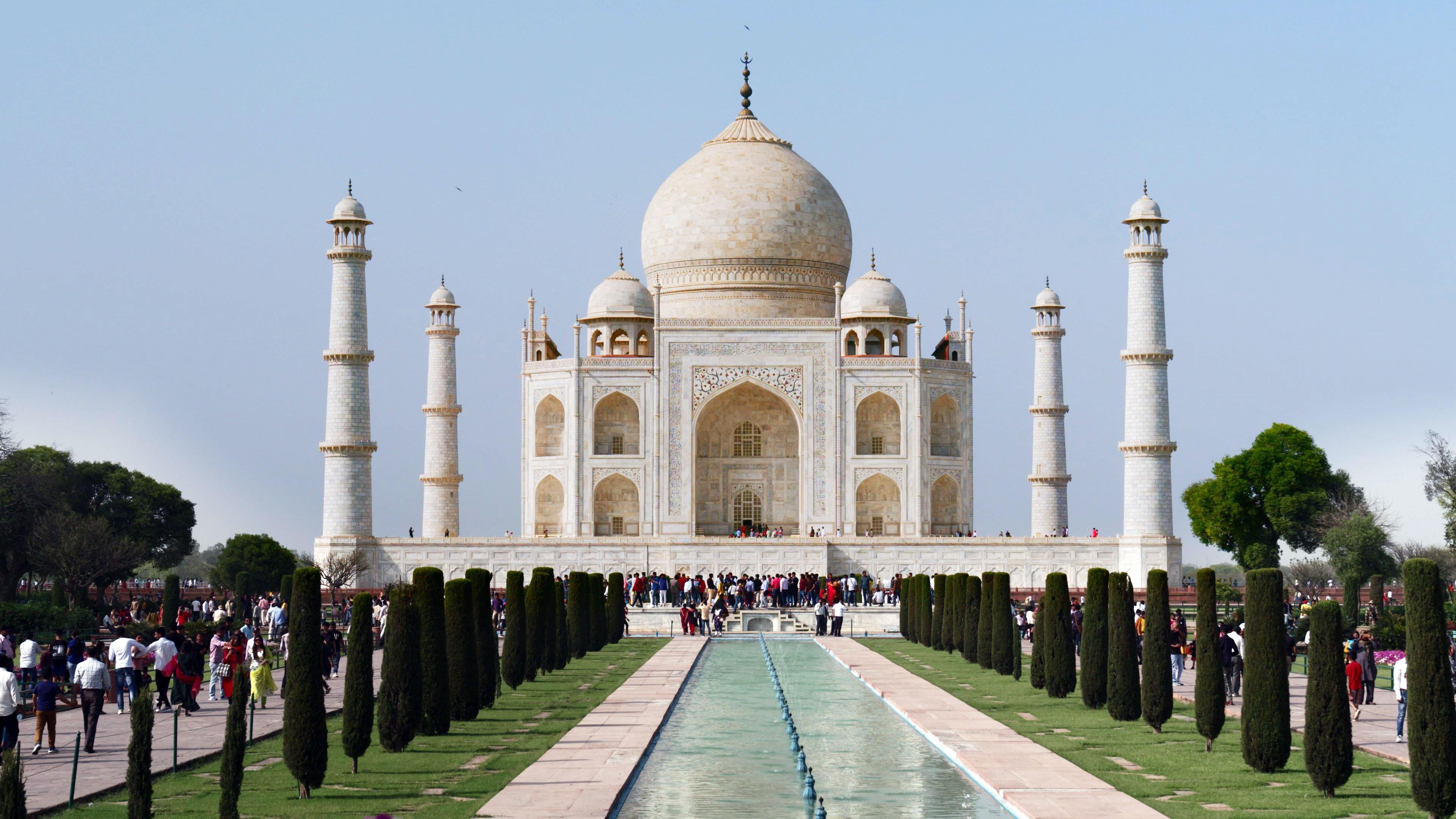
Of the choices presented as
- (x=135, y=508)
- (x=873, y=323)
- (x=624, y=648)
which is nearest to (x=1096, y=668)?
(x=624, y=648)

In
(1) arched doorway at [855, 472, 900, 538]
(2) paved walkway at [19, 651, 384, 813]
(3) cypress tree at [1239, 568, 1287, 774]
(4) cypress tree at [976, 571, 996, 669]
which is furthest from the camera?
(1) arched doorway at [855, 472, 900, 538]

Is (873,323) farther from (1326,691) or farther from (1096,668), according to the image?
(1326,691)

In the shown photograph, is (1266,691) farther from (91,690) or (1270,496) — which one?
(1270,496)

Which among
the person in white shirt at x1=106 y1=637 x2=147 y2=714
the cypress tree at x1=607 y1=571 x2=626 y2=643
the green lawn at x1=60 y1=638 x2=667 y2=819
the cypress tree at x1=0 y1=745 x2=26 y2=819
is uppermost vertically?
the cypress tree at x1=607 y1=571 x2=626 y2=643

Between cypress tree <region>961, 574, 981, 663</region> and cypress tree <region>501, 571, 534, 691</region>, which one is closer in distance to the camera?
cypress tree <region>501, 571, 534, 691</region>

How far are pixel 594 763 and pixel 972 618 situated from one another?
9961mm

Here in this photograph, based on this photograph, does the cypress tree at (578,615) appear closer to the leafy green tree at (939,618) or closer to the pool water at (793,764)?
the pool water at (793,764)

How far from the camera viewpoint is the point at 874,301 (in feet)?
123

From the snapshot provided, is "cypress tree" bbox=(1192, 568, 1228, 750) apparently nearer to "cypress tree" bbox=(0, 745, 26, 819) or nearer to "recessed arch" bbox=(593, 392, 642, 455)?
"cypress tree" bbox=(0, 745, 26, 819)

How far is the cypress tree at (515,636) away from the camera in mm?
16797

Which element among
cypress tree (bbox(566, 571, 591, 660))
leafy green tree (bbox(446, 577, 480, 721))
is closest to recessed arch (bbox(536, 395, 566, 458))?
cypress tree (bbox(566, 571, 591, 660))

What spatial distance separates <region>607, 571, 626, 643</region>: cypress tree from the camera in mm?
24798

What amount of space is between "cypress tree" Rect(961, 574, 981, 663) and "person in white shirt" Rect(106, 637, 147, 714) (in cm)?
960

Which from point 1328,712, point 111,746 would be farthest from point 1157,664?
point 111,746
